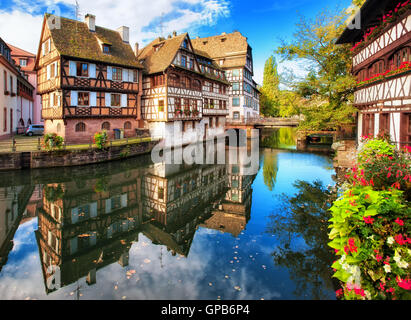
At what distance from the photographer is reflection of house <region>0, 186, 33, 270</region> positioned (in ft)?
30.5

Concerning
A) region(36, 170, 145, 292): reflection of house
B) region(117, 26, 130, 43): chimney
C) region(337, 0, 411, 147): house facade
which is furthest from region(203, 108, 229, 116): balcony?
region(36, 170, 145, 292): reflection of house

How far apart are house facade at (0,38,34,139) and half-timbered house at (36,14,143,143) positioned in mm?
3137

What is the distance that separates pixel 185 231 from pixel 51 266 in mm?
4525

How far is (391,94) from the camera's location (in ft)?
47.1

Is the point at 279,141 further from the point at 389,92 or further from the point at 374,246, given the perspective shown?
the point at 374,246

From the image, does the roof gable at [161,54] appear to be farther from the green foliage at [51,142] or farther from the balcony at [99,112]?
the green foliage at [51,142]

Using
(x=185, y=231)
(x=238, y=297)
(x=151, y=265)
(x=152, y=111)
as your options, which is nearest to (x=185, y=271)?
(x=151, y=265)

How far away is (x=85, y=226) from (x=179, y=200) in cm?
502

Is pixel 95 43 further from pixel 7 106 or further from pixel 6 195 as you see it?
pixel 6 195

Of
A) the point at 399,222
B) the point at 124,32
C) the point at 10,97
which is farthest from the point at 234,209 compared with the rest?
the point at 10,97

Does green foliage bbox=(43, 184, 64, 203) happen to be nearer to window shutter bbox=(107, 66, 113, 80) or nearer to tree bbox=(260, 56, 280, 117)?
window shutter bbox=(107, 66, 113, 80)

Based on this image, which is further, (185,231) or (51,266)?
(185,231)

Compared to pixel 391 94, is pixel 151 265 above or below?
below
